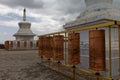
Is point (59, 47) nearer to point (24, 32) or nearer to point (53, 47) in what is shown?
point (53, 47)

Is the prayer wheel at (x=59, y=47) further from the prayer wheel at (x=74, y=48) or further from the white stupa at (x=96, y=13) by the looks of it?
the white stupa at (x=96, y=13)

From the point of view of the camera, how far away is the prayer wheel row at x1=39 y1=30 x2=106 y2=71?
471cm

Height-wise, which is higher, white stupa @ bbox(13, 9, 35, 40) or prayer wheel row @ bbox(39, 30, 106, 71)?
white stupa @ bbox(13, 9, 35, 40)

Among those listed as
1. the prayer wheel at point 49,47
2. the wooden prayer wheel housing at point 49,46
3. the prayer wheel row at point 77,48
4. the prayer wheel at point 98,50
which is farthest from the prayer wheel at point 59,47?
the prayer wheel at point 98,50

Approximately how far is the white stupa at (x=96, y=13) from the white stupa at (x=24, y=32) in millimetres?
18967

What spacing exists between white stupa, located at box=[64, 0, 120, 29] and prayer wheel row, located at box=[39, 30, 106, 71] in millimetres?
2915

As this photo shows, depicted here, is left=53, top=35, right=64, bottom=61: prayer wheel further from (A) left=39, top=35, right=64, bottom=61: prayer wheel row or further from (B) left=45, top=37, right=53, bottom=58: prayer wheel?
(B) left=45, top=37, right=53, bottom=58: prayer wheel

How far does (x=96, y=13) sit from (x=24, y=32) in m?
21.8

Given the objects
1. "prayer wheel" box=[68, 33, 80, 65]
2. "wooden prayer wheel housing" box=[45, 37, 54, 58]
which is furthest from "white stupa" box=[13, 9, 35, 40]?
"prayer wheel" box=[68, 33, 80, 65]

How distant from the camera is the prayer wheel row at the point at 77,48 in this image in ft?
15.5

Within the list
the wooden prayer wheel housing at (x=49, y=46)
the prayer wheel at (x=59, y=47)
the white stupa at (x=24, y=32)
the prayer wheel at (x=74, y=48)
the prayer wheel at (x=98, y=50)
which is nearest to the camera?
the prayer wheel at (x=98, y=50)

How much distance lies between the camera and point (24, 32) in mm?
30859

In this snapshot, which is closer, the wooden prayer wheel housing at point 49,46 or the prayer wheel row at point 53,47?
the prayer wheel row at point 53,47

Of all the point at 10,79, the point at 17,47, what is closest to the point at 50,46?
the point at 10,79
